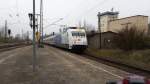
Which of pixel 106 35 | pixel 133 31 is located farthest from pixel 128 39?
pixel 106 35

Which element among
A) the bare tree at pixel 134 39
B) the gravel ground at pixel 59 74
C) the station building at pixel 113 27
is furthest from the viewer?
the station building at pixel 113 27

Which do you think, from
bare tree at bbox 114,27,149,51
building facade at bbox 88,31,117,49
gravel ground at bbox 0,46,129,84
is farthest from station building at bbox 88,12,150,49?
gravel ground at bbox 0,46,129,84

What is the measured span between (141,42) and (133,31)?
173 cm

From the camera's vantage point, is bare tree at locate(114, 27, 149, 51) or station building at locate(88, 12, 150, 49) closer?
bare tree at locate(114, 27, 149, 51)

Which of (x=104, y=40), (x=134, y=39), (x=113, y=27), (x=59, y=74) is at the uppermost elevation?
(x=113, y=27)

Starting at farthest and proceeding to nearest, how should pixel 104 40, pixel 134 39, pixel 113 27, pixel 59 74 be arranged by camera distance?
pixel 113 27 < pixel 104 40 < pixel 134 39 < pixel 59 74

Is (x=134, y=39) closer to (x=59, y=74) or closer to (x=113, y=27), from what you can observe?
(x=59, y=74)

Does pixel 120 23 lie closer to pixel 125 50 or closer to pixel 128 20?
pixel 128 20

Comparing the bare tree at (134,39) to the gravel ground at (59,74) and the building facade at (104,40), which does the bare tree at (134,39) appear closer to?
the building facade at (104,40)

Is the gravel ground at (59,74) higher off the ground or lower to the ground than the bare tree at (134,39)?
lower

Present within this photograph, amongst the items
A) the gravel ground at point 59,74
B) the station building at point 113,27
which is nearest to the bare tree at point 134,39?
the station building at point 113,27

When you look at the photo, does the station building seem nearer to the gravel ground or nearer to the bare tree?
the bare tree

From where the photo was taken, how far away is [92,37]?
56.1m

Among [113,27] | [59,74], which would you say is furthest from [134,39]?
[113,27]
